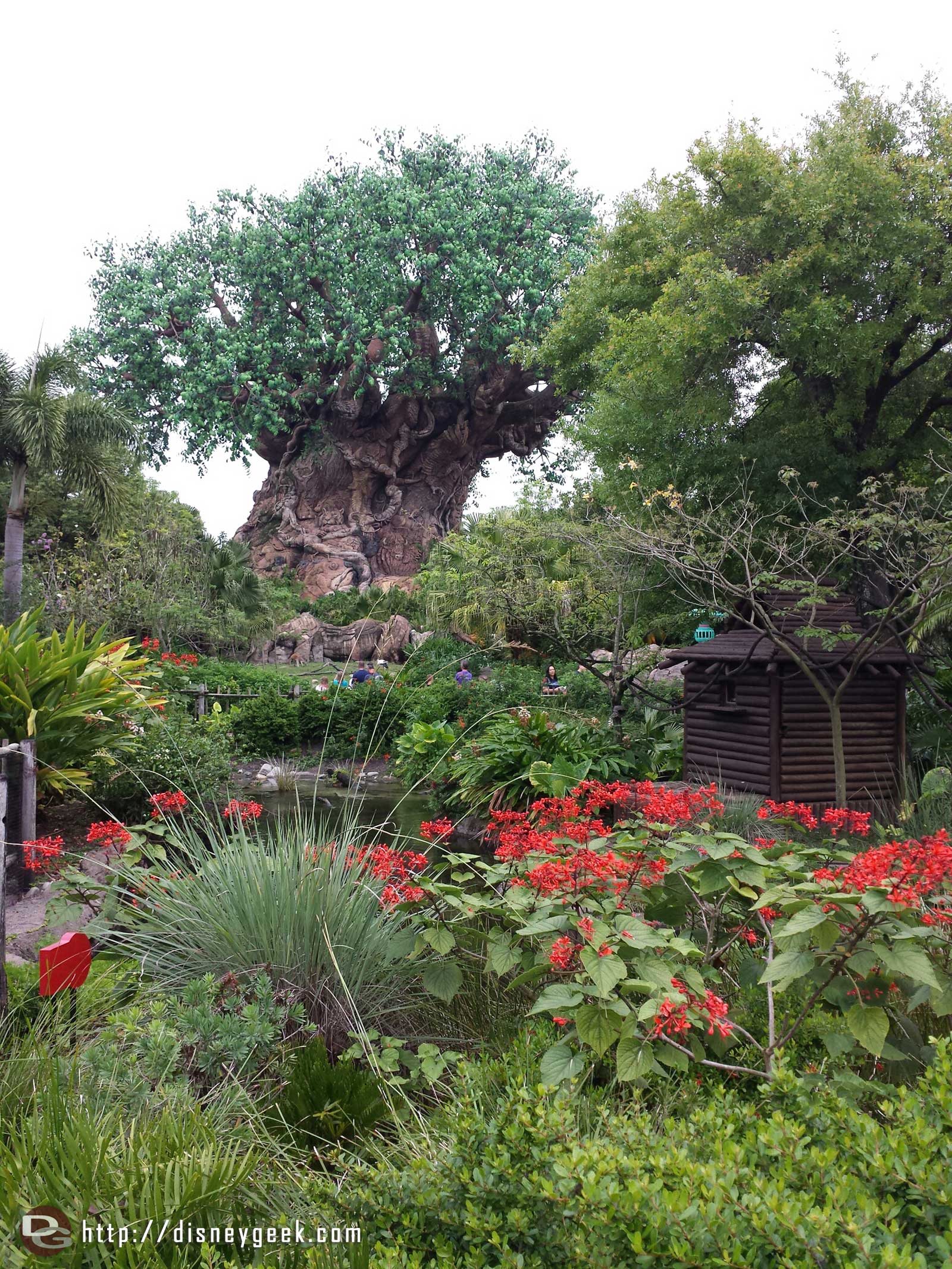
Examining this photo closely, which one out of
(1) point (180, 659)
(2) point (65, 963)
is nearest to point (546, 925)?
(2) point (65, 963)

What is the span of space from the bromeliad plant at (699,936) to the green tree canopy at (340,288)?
25.0m

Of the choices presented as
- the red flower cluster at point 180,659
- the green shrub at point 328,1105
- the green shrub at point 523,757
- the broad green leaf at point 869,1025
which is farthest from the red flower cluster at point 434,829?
the red flower cluster at point 180,659

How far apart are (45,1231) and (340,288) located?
2785 centimetres

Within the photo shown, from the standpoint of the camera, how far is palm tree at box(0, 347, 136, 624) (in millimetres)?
16250

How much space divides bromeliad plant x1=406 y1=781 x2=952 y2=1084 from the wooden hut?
4.97 meters

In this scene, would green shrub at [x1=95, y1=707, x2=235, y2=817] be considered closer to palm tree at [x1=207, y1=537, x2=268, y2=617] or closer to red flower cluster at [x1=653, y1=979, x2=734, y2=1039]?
red flower cluster at [x1=653, y1=979, x2=734, y2=1039]

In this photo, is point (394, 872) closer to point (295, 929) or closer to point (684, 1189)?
point (295, 929)

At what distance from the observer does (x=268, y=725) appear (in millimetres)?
14141

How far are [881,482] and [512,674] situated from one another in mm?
5903

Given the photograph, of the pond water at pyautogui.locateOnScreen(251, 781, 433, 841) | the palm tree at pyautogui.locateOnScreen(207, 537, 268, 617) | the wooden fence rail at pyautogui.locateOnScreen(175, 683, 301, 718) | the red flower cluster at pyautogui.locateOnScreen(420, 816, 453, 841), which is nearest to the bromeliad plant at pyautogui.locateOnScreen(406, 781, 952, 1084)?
the red flower cluster at pyautogui.locateOnScreen(420, 816, 453, 841)


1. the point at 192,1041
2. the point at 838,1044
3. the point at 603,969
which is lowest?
the point at 192,1041

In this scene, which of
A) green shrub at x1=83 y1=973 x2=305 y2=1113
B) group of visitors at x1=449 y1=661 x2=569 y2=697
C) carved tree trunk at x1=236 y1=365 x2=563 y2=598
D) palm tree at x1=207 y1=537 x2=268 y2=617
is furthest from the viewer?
carved tree trunk at x1=236 y1=365 x2=563 y2=598

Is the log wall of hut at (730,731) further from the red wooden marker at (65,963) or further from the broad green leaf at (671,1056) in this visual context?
the red wooden marker at (65,963)

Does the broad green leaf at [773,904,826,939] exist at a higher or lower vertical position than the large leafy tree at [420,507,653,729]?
lower
